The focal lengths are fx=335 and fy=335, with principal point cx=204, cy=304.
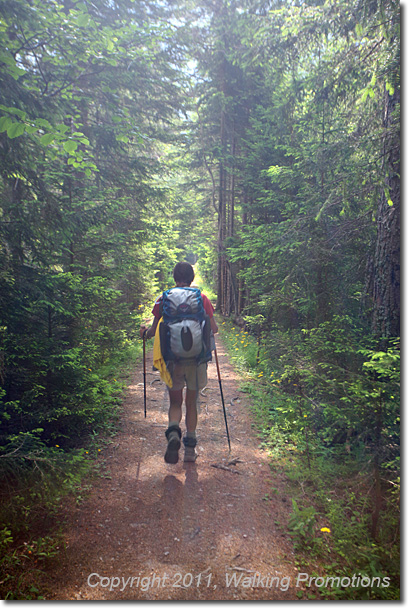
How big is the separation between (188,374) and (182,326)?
657mm

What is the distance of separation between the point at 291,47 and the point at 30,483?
7626 mm

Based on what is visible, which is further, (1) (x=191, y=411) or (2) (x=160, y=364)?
(1) (x=191, y=411)

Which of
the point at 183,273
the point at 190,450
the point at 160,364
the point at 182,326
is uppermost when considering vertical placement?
the point at 183,273

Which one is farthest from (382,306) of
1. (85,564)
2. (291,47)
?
(291,47)

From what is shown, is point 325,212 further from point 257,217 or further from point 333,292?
point 257,217

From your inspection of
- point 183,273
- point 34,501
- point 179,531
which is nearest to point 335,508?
point 179,531

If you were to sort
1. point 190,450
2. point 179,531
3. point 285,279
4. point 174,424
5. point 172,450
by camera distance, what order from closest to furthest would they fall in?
point 179,531, point 172,450, point 174,424, point 190,450, point 285,279

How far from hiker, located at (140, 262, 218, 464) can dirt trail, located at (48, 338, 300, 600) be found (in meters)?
0.28

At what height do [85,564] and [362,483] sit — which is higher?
[362,483]

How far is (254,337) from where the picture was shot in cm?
1154

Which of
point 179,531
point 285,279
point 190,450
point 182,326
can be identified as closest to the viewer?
point 179,531

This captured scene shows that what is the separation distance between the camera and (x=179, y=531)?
2912mm

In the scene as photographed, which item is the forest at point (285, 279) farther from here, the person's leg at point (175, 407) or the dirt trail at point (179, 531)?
the person's leg at point (175, 407)

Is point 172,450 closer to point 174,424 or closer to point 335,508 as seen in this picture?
point 174,424
